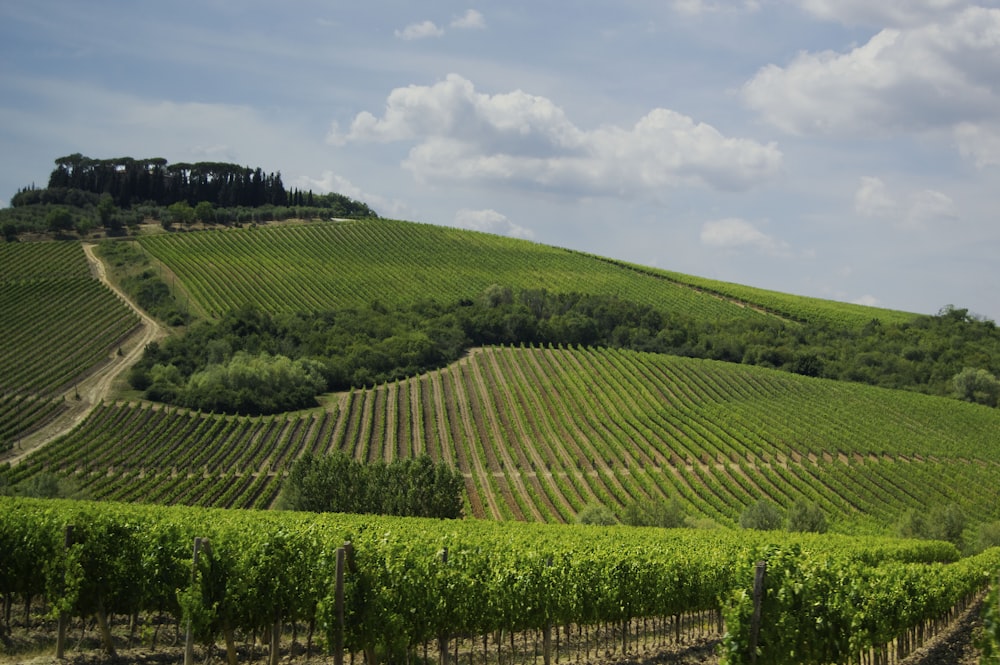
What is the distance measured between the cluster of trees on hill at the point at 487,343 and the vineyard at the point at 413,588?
2412 inches

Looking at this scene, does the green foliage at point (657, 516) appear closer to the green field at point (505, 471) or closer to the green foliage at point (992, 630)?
the green field at point (505, 471)

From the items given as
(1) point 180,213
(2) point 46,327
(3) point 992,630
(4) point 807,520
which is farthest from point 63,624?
(1) point 180,213

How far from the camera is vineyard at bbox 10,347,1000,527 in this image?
5681cm

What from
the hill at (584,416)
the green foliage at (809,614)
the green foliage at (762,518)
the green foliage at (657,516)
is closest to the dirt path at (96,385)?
the hill at (584,416)

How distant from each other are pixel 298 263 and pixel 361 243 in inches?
705

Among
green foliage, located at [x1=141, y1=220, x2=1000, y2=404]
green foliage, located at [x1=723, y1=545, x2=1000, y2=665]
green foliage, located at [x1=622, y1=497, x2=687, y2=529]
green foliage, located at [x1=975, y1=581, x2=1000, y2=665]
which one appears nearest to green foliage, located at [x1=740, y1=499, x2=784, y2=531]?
green foliage, located at [x1=622, y1=497, x2=687, y2=529]

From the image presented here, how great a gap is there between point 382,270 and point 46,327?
54338 millimetres

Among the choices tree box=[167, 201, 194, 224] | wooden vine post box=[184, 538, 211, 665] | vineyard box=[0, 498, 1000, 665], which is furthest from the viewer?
tree box=[167, 201, 194, 224]

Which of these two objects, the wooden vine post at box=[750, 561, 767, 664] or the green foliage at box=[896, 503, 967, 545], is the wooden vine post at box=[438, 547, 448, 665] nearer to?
the wooden vine post at box=[750, 561, 767, 664]

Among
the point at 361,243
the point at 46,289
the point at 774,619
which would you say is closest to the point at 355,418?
the point at 46,289

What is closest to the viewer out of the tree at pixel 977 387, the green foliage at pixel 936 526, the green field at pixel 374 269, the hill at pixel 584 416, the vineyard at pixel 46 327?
the green foliage at pixel 936 526

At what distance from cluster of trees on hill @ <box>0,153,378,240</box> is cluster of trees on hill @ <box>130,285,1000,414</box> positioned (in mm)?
53653

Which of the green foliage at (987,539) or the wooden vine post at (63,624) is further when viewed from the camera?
the green foliage at (987,539)

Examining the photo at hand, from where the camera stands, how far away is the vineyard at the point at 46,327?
7150cm
